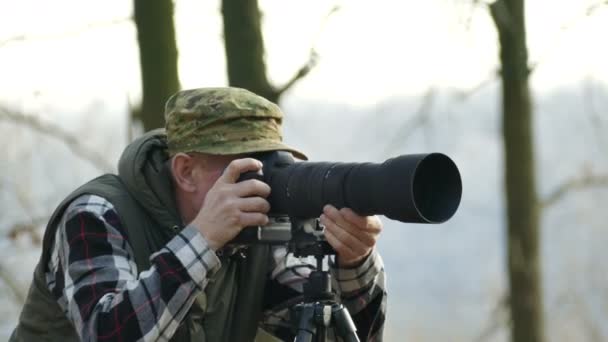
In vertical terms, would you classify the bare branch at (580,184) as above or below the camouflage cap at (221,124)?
below

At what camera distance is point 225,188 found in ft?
9.74

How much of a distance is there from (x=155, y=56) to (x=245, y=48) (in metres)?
0.44

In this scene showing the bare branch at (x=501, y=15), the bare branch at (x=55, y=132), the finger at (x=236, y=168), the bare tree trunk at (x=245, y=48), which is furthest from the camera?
the bare branch at (x=55, y=132)

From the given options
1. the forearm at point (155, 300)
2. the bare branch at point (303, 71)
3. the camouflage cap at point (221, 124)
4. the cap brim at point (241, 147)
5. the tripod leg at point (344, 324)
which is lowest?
the tripod leg at point (344, 324)

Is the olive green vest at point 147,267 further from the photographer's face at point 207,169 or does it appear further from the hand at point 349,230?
the hand at point 349,230

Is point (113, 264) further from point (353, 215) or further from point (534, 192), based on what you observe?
point (534, 192)

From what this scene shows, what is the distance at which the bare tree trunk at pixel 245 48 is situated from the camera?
5430mm

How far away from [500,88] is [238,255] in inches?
151

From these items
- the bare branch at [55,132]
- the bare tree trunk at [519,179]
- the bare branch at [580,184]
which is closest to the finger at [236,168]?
the bare tree trunk at [519,179]

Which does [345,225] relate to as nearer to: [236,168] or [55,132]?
[236,168]

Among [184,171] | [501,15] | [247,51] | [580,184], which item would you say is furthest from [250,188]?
[580,184]

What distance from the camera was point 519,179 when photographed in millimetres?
6895

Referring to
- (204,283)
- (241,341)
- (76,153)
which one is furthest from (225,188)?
(76,153)

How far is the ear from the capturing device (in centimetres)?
324
